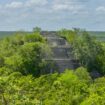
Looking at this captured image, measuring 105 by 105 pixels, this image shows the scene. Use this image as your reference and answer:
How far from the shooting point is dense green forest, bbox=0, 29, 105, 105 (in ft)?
109

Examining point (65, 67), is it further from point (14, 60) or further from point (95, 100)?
point (95, 100)

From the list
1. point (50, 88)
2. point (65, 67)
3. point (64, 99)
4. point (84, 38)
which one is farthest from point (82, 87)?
point (84, 38)

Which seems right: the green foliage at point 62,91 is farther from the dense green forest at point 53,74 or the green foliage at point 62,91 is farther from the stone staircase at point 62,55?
the stone staircase at point 62,55

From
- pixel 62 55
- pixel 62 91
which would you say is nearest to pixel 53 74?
pixel 62 91

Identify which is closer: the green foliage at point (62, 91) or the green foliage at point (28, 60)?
the green foliage at point (62, 91)

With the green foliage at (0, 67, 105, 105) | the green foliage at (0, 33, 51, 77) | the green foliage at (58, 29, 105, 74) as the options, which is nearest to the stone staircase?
the green foliage at (58, 29, 105, 74)

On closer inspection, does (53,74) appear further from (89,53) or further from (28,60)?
(89,53)

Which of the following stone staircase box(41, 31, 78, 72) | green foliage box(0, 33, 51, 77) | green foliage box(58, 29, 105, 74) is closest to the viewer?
green foliage box(0, 33, 51, 77)

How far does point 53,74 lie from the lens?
45.6 meters

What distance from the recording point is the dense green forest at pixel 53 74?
109 feet

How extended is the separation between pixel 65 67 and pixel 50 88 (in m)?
18.7

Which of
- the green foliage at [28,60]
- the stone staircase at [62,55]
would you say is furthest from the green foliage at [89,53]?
the green foliage at [28,60]

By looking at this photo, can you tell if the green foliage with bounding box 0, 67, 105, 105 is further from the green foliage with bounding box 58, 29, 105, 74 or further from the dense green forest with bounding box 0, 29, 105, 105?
the green foliage with bounding box 58, 29, 105, 74

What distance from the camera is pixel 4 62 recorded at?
5309 centimetres
